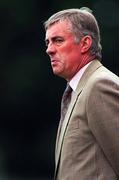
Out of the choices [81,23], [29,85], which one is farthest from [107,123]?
[29,85]

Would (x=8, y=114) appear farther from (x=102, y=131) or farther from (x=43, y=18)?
(x=102, y=131)

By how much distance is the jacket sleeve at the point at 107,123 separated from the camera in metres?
3.04

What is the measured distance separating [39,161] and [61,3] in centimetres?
234

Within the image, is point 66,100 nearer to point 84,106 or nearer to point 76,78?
point 76,78

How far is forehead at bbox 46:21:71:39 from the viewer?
10.9 ft

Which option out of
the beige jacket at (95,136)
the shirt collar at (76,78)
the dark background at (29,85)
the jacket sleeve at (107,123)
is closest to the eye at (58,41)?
the shirt collar at (76,78)

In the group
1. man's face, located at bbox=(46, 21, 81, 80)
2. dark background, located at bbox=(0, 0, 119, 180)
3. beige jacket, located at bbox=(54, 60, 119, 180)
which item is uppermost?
man's face, located at bbox=(46, 21, 81, 80)

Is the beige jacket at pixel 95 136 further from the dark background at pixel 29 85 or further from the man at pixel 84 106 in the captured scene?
the dark background at pixel 29 85

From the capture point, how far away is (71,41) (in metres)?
3.33

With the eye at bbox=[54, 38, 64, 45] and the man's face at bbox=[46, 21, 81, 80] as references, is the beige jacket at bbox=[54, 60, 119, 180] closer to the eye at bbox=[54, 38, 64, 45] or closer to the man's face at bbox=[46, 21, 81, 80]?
the man's face at bbox=[46, 21, 81, 80]

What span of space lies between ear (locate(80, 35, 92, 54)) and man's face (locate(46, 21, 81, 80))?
22 mm

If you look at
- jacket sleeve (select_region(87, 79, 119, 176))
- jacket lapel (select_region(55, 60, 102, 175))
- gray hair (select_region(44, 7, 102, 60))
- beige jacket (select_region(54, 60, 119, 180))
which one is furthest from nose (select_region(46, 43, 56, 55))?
jacket sleeve (select_region(87, 79, 119, 176))

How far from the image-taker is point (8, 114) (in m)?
9.66

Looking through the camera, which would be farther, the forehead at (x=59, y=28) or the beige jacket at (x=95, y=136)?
the forehead at (x=59, y=28)
